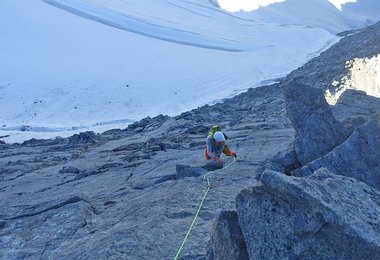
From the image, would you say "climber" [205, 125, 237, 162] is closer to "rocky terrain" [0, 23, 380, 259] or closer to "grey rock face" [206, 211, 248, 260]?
"rocky terrain" [0, 23, 380, 259]

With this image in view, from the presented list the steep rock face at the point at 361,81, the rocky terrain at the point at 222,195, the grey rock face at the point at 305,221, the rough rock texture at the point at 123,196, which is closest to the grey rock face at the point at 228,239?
the rocky terrain at the point at 222,195

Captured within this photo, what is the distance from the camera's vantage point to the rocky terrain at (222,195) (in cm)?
263

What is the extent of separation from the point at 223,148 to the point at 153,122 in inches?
324

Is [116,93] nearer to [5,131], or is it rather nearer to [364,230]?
[5,131]

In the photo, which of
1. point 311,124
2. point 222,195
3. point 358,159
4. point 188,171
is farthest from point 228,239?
point 188,171

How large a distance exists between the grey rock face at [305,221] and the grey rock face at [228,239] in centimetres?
16

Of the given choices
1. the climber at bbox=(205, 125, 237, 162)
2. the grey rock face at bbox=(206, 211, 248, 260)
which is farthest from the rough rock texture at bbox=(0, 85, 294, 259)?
the grey rock face at bbox=(206, 211, 248, 260)

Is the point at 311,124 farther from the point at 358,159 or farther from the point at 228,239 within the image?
the point at 228,239

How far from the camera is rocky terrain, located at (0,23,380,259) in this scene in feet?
8.64

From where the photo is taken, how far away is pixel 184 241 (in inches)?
151

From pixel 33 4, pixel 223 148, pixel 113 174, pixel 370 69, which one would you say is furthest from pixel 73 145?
pixel 33 4

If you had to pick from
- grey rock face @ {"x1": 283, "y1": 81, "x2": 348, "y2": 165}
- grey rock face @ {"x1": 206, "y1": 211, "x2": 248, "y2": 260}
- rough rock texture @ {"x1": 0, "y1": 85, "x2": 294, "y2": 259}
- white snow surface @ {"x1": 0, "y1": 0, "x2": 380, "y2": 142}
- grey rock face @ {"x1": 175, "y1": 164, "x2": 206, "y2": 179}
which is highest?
white snow surface @ {"x1": 0, "y1": 0, "x2": 380, "y2": 142}

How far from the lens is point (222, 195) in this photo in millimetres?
4984

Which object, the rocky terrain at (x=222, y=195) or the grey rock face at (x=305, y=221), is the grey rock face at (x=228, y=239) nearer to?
the rocky terrain at (x=222, y=195)
